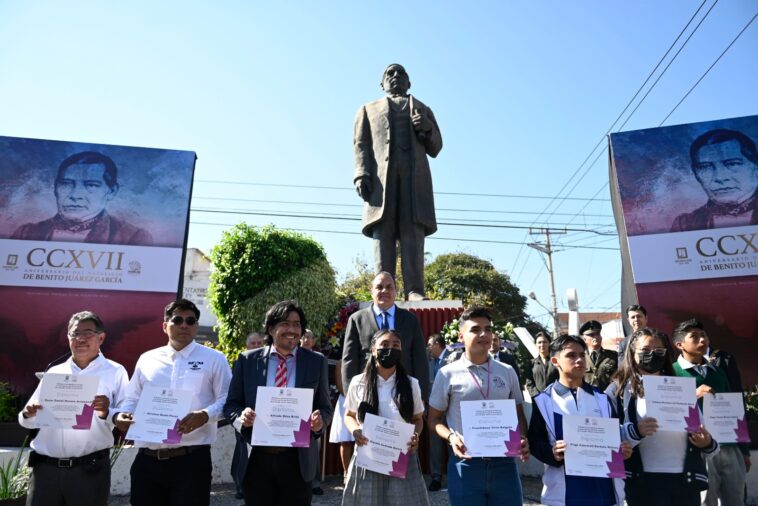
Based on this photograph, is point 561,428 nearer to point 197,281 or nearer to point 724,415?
point 724,415

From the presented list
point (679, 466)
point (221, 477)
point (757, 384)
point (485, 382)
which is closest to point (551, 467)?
point (485, 382)

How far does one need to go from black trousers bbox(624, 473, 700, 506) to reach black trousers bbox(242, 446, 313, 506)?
202 cm

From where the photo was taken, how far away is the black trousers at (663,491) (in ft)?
10.7

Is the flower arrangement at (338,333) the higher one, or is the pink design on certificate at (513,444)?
the flower arrangement at (338,333)

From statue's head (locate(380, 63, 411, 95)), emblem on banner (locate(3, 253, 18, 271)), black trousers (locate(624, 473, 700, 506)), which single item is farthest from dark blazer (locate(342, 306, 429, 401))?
emblem on banner (locate(3, 253, 18, 271))

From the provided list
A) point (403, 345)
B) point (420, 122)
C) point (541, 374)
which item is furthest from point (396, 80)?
point (403, 345)

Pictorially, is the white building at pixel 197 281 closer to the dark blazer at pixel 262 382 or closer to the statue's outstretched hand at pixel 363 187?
the statue's outstretched hand at pixel 363 187

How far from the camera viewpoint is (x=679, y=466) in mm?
3275

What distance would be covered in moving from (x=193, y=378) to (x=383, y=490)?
1345 mm

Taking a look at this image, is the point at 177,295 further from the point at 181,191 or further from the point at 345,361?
the point at 345,361

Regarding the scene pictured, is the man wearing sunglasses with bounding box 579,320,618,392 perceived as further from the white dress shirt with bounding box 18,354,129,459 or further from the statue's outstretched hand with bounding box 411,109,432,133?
the white dress shirt with bounding box 18,354,129,459

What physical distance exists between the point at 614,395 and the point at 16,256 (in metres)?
9.04

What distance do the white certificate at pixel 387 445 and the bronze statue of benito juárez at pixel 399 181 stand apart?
459 centimetres

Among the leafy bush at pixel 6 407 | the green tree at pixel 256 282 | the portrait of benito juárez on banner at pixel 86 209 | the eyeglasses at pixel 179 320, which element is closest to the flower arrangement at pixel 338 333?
the green tree at pixel 256 282
